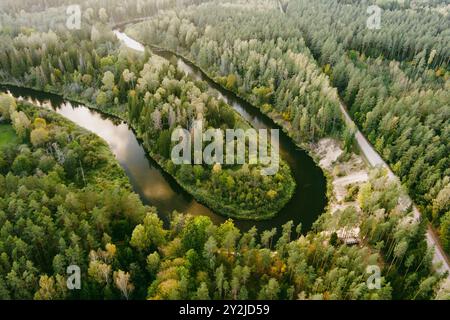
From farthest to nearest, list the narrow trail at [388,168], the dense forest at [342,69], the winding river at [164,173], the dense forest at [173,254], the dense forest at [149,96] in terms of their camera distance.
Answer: the dense forest at [342,69], the dense forest at [149,96], the winding river at [164,173], the narrow trail at [388,168], the dense forest at [173,254]

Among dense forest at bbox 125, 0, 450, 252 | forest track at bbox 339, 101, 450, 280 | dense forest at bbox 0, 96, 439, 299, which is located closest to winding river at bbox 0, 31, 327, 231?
dense forest at bbox 125, 0, 450, 252

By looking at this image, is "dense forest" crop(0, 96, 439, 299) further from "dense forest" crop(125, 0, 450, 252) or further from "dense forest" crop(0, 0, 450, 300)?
"dense forest" crop(125, 0, 450, 252)

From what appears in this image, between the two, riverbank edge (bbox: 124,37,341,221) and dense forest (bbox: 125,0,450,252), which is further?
dense forest (bbox: 125,0,450,252)

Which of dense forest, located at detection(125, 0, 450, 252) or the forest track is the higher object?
dense forest, located at detection(125, 0, 450, 252)

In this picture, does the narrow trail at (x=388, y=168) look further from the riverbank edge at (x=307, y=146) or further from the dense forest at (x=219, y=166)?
the riverbank edge at (x=307, y=146)

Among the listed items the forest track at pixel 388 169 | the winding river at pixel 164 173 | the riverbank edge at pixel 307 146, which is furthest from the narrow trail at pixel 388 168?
the winding river at pixel 164 173

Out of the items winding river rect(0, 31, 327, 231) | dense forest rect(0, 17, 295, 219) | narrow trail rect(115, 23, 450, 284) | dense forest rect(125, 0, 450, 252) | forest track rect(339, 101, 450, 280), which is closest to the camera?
narrow trail rect(115, 23, 450, 284)
